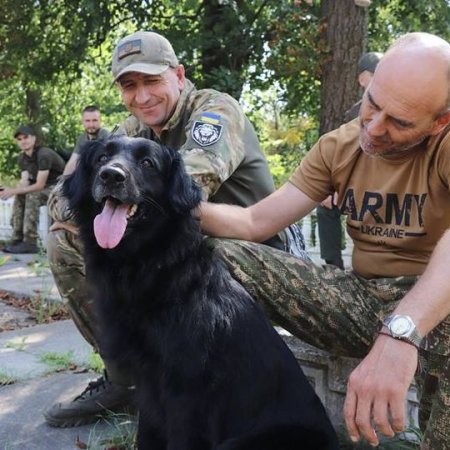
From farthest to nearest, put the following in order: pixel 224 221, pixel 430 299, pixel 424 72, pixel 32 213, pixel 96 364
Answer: pixel 32 213
pixel 96 364
pixel 224 221
pixel 424 72
pixel 430 299

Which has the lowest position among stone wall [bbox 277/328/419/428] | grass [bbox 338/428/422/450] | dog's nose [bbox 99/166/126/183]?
grass [bbox 338/428/422/450]

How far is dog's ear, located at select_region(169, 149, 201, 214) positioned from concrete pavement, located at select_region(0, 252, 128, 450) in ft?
3.61

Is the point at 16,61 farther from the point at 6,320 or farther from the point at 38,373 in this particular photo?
the point at 38,373

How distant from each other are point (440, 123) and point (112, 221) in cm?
121

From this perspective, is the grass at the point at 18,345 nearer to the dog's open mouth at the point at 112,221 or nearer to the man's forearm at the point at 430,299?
the dog's open mouth at the point at 112,221

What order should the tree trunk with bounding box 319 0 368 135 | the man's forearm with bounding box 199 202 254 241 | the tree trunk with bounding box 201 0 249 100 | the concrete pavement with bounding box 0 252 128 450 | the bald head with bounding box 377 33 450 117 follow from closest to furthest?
the bald head with bounding box 377 33 450 117, the man's forearm with bounding box 199 202 254 241, the concrete pavement with bounding box 0 252 128 450, the tree trunk with bounding box 319 0 368 135, the tree trunk with bounding box 201 0 249 100

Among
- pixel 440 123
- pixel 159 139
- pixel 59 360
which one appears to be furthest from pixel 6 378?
pixel 440 123

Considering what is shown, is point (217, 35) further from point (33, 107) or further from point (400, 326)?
point (33, 107)

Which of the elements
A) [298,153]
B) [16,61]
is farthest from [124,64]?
[298,153]

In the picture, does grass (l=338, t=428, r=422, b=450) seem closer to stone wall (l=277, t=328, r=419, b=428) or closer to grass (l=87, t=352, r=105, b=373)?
stone wall (l=277, t=328, r=419, b=428)

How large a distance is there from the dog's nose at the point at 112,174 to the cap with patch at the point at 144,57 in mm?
795

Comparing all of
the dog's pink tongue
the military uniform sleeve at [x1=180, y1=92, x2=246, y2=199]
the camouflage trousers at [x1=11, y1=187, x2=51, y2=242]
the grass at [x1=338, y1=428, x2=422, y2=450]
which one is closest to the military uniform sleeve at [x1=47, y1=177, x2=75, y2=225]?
the dog's pink tongue

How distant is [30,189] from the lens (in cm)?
899

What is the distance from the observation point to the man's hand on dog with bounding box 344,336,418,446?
5.01ft
